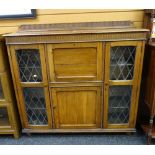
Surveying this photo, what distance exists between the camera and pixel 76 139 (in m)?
1.80

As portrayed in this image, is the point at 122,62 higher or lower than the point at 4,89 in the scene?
higher

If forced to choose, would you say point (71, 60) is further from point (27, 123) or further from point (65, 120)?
point (27, 123)

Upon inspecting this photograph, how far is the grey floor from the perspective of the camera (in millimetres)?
1758

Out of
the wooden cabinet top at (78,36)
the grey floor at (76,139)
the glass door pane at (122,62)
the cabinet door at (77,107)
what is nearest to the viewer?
the wooden cabinet top at (78,36)

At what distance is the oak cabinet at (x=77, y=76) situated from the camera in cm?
144

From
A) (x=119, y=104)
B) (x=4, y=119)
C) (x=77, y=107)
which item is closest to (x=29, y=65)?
(x=77, y=107)

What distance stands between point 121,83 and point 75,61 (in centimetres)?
51

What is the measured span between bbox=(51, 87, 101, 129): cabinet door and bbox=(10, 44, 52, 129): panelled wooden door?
0.11 m

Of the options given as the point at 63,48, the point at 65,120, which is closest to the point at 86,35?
the point at 63,48

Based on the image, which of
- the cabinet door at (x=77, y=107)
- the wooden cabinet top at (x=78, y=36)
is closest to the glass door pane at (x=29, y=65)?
the wooden cabinet top at (x=78, y=36)

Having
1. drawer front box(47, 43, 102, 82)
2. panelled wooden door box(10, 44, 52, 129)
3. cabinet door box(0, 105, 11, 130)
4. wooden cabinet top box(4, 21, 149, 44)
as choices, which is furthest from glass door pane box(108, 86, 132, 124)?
cabinet door box(0, 105, 11, 130)

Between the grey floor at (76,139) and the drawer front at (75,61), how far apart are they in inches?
28.6

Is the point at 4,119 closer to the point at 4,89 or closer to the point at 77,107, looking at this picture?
the point at 4,89

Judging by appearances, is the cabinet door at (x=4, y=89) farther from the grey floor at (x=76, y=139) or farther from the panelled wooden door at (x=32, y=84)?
the grey floor at (x=76, y=139)
